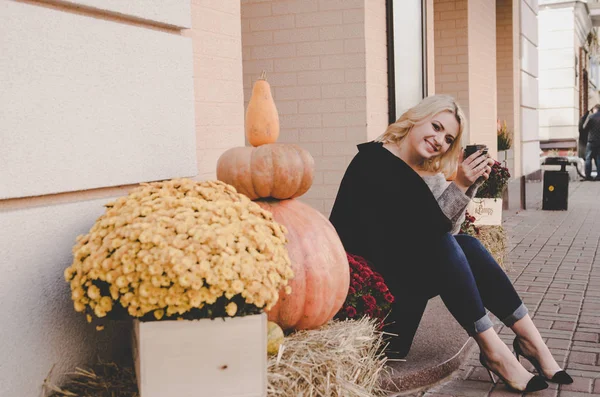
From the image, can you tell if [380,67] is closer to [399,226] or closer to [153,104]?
[399,226]

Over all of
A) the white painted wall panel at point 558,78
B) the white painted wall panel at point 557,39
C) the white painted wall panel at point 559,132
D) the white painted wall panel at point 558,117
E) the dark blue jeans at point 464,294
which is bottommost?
the dark blue jeans at point 464,294

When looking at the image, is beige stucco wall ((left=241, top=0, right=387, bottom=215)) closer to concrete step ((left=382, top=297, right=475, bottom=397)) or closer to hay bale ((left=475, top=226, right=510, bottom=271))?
hay bale ((left=475, top=226, right=510, bottom=271))

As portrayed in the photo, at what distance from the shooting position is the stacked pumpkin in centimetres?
305

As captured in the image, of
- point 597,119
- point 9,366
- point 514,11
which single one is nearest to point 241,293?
point 9,366

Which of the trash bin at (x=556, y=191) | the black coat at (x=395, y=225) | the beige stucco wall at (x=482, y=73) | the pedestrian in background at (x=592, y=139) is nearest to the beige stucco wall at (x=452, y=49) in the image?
the beige stucco wall at (x=482, y=73)

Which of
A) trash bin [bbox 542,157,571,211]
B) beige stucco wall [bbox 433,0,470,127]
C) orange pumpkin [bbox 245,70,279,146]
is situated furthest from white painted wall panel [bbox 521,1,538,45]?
orange pumpkin [bbox 245,70,279,146]

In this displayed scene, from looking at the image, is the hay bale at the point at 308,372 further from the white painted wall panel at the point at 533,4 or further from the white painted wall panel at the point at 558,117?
the white painted wall panel at the point at 558,117

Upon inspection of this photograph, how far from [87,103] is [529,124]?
1267 cm

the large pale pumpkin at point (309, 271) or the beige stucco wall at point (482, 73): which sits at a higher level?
the beige stucco wall at point (482, 73)

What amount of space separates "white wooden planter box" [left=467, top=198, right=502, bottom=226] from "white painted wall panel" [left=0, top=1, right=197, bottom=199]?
3693 mm

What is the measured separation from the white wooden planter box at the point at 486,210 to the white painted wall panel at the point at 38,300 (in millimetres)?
4329

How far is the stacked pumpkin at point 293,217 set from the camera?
305cm

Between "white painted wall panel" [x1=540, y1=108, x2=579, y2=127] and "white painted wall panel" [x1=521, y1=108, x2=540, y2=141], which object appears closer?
"white painted wall panel" [x1=521, y1=108, x2=540, y2=141]

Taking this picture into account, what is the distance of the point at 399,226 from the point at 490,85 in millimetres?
7828
